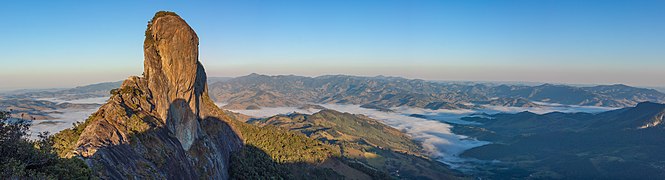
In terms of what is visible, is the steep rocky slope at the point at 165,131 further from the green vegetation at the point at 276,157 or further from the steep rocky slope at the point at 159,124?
the green vegetation at the point at 276,157

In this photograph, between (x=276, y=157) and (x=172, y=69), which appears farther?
(x=276, y=157)

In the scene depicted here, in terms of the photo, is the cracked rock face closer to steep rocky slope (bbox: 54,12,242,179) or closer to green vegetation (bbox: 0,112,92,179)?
steep rocky slope (bbox: 54,12,242,179)

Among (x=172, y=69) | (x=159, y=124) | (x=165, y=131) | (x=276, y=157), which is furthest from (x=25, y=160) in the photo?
(x=276, y=157)

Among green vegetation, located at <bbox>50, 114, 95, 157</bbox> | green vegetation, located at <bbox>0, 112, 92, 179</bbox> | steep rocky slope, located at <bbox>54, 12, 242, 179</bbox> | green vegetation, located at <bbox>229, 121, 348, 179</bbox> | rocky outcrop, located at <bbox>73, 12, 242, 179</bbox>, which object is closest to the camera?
green vegetation, located at <bbox>0, 112, 92, 179</bbox>

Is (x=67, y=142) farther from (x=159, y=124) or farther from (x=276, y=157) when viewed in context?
(x=276, y=157)

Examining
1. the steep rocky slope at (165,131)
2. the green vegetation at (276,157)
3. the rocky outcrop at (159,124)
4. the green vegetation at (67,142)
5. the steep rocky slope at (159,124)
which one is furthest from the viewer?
the green vegetation at (276,157)

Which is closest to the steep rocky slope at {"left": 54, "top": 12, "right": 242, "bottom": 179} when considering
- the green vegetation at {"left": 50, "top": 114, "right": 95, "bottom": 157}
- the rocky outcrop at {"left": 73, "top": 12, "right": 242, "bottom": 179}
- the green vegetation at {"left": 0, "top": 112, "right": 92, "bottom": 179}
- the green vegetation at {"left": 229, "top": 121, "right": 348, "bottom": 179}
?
the rocky outcrop at {"left": 73, "top": 12, "right": 242, "bottom": 179}

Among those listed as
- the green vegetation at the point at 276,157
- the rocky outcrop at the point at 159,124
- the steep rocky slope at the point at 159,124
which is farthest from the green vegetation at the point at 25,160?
the green vegetation at the point at 276,157
